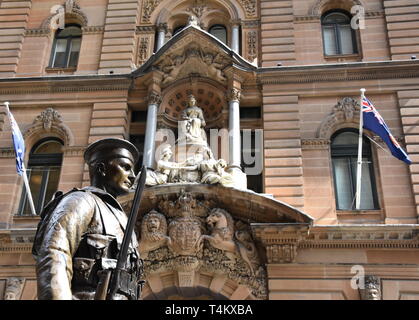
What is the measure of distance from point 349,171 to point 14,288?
915cm

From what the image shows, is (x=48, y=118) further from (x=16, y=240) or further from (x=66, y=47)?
(x=16, y=240)

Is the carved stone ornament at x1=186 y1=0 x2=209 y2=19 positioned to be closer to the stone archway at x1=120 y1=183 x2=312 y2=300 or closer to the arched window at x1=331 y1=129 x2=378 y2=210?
the arched window at x1=331 y1=129 x2=378 y2=210

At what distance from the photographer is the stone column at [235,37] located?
54.6 ft

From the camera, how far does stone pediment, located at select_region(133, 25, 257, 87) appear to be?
1519 centimetres

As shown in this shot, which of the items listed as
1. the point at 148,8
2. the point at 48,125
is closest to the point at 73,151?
the point at 48,125

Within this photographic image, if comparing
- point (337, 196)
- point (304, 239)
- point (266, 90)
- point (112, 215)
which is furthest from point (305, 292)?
point (112, 215)

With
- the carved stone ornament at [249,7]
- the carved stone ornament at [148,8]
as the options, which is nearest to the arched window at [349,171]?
the carved stone ornament at [249,7]

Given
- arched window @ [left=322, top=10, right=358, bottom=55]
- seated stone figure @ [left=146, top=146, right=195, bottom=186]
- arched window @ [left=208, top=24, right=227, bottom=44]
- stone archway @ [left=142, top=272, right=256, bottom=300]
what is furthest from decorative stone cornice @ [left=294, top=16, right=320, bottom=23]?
stone archway @ [left=142, top=272, right=256, bottom=300]

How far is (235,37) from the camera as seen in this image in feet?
55.3

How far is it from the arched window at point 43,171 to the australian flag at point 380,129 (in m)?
8.75

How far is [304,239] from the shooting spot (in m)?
12.2

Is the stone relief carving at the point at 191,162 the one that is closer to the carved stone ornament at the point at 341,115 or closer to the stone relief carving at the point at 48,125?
the carved stone ornament at the point at 341,115
